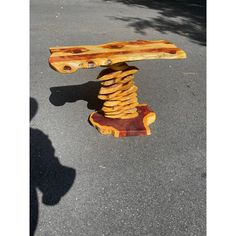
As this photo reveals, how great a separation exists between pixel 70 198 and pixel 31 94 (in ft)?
6.83

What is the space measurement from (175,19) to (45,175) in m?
6.73

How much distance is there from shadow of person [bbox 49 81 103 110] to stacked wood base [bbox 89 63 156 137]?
0.48 m

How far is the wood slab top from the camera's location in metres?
3.06

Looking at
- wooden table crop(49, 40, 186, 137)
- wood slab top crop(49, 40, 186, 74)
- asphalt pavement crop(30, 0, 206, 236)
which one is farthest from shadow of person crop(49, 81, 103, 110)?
wood slab top crop(49, 40, 186, 74)

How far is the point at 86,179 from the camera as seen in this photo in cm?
284

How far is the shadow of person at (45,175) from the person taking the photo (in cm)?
258

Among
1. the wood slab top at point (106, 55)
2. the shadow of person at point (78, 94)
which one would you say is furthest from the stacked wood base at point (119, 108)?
the shadow of person at point (78, 94)

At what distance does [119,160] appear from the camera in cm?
310

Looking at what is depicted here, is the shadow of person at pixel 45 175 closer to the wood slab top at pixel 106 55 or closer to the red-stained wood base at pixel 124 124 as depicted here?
the red-stained wood base at pixel 124 124

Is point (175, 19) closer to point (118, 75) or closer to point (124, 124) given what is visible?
point (118, 75)

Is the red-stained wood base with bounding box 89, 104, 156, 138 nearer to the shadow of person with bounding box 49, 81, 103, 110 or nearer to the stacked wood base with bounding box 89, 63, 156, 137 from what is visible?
the stacked wood base with bounding box 89, 63, 156, 137

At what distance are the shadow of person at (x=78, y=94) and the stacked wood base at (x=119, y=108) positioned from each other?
479 millimetres

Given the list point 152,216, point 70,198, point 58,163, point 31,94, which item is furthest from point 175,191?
point 31,94

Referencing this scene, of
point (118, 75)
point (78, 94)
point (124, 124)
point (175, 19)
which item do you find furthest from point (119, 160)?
point (175, 19)
